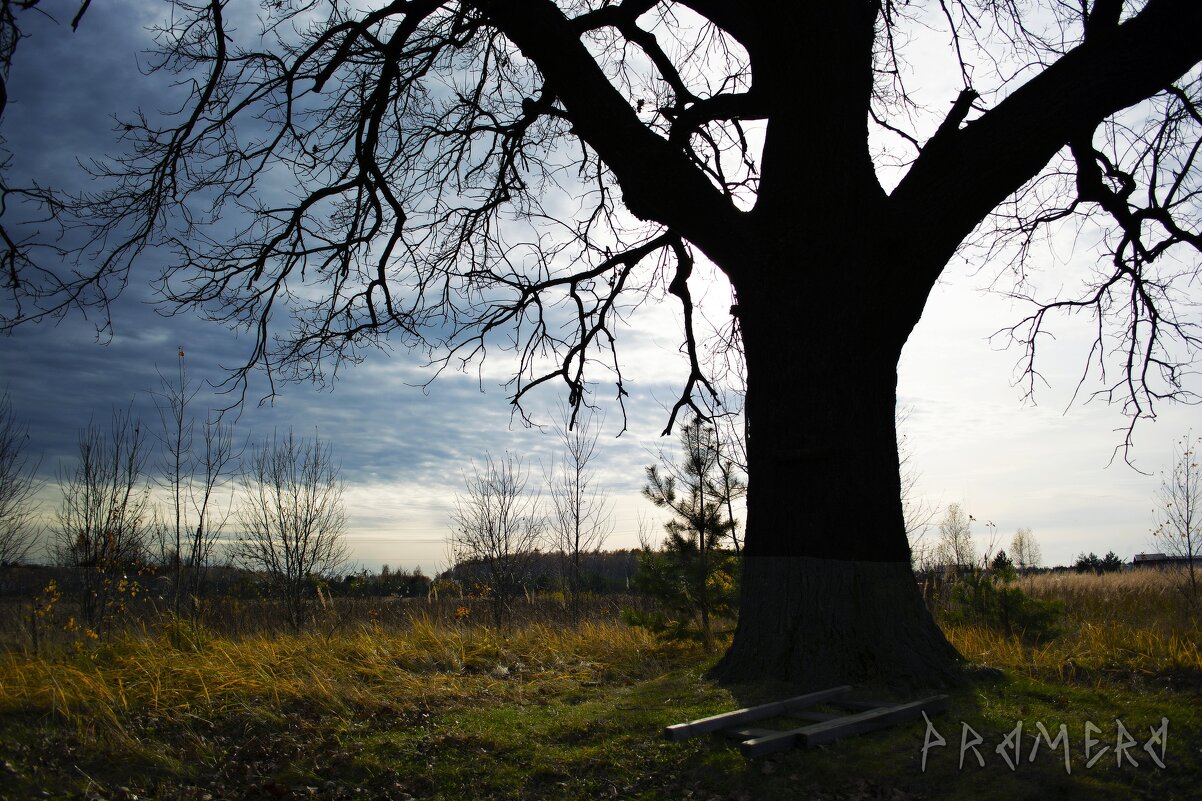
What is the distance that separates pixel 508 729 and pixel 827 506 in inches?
111

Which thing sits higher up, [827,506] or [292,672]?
[827,506]

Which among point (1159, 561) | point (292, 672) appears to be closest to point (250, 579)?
point (292, 672)

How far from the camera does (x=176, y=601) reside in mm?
11586

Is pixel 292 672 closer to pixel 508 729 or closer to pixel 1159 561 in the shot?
pixel 508 729

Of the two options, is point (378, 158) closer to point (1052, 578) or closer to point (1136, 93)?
point (1136, 93)

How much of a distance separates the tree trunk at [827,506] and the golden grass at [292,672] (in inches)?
84.3

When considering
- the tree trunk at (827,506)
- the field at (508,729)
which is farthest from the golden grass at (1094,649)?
the tree trunk at (827,506)

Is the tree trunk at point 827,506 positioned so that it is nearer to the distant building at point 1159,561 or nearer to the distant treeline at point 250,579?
the distant treeline at point 250,579

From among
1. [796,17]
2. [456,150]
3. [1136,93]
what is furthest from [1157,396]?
[456,150]

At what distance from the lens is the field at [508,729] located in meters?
4.06

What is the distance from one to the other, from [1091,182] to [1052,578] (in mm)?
15100

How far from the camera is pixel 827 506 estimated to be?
5.82m

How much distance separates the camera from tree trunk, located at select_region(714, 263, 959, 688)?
5.60 meters

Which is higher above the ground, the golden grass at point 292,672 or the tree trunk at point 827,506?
the tree trunk at point 827,506
